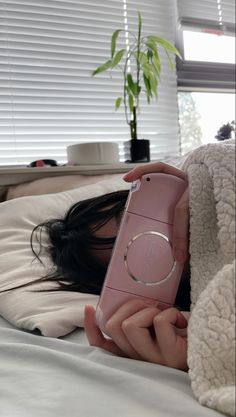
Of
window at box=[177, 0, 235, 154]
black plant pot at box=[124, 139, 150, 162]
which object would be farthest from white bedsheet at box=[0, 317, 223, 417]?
window at box=[177, 0, 235, 154]

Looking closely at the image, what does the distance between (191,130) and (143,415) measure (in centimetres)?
181

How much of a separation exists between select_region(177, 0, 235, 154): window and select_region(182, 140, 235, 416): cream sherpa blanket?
1.61m

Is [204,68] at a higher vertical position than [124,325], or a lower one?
higher

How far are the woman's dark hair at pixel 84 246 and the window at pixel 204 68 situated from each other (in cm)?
126

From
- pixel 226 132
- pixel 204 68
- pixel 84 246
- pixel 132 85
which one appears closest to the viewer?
pixel 84 246

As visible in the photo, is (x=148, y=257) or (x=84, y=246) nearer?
(x=148, y=257)

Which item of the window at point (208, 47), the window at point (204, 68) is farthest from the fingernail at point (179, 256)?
the window at point (208, 47)

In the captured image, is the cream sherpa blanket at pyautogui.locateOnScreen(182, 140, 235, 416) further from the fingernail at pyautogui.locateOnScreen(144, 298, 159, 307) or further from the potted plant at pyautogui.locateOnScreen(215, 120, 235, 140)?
the potted plant at pyautogui.locateOnScreen(215, 120, 235, 140)

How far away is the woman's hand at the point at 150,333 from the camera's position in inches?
17.3

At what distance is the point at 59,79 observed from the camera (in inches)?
66.7

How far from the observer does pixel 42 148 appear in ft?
5.48

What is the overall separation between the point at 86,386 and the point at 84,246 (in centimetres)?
39

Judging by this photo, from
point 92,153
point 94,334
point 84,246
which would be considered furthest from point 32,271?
point 92,153

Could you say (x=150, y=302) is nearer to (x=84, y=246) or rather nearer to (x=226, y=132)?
(x=84, y=246)
